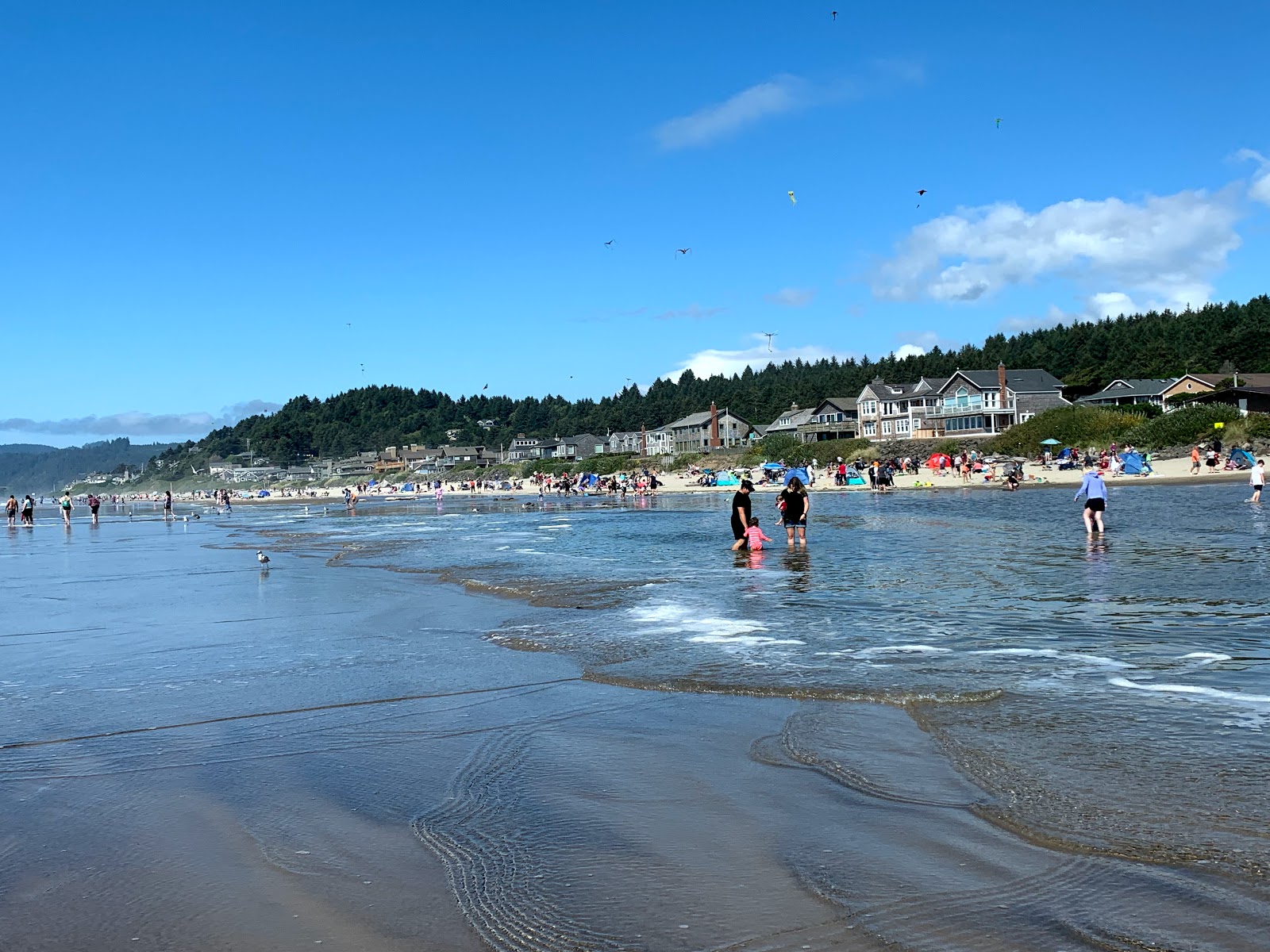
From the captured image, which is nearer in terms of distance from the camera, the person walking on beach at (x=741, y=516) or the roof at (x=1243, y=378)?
the person walking on beach at (x=741, y=516)

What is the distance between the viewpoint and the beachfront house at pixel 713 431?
133 m

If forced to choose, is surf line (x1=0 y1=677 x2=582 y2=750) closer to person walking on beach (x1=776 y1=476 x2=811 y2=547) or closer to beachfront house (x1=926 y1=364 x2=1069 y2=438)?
person walking on beach (x1=776 y1=476 x2=811 y2=547)

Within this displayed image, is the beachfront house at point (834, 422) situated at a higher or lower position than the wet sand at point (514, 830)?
higher

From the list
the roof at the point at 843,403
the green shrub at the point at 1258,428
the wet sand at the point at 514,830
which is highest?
the roof at the point at 843,403

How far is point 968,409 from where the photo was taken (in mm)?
96562

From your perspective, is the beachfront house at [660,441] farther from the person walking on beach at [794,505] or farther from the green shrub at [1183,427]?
the person walking on beach at [794,505]

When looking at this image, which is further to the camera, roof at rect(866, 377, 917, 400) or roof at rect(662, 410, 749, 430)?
roof at rect(662, 410, 749, 430)

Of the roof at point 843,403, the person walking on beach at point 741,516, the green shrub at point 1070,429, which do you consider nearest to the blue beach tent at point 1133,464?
the green shrub at point 1070,429

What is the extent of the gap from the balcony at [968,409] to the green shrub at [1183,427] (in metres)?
28.1

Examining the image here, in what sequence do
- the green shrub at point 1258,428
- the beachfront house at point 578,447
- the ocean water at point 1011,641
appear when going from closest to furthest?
1. the ocean water at point 1011,641
2. the green shrub at point 1258,428
3. the beachfront house at point 578,447

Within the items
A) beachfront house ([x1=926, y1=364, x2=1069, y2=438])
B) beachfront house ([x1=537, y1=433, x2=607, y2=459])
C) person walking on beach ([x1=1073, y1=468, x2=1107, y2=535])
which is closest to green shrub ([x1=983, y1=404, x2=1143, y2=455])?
beachfront house ([x1=926, y1=364, x2=1069, y2=438])

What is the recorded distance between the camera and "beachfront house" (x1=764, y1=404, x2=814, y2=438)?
12194 centimetres

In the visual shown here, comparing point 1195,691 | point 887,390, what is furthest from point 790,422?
point 1195,691

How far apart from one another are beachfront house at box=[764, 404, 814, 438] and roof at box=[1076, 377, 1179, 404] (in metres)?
34.4
